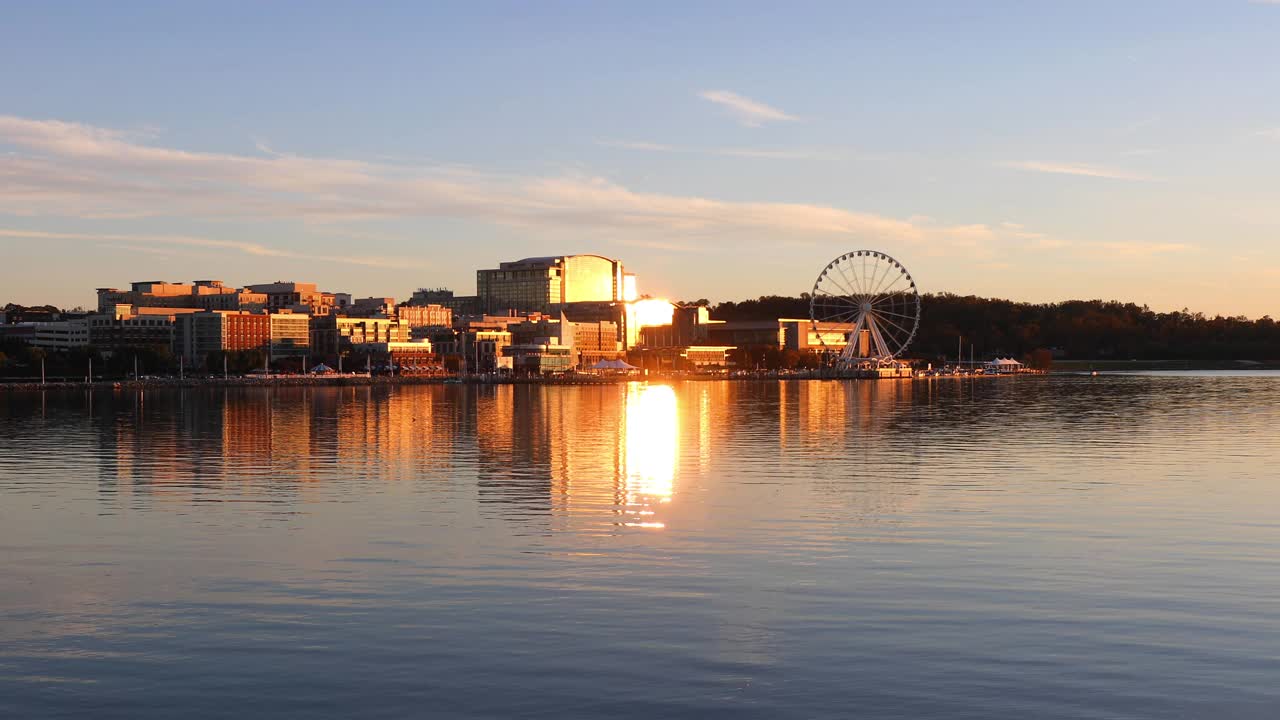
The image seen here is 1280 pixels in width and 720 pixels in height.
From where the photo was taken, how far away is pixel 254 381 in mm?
180750

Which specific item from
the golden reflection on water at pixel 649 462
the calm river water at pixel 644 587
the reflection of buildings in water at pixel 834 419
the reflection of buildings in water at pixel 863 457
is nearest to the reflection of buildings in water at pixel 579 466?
the golden reflection on water at pixel 649 462

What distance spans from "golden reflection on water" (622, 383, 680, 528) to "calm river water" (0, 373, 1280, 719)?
310 millimetres

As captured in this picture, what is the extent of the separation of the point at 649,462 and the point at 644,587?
2386cm

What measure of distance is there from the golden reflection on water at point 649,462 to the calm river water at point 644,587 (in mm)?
310

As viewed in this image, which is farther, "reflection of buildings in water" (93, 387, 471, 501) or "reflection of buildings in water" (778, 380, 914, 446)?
"reflection of buildings in water" (778, 380, 914, 446)

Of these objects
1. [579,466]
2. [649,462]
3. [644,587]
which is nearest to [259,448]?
[579,466]

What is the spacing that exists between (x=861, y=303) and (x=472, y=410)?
116511 mm

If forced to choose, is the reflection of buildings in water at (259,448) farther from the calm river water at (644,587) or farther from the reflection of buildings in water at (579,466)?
the reflection of buildings in water at (579,466)

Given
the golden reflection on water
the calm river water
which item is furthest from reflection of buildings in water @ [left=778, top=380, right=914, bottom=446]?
the calm river water

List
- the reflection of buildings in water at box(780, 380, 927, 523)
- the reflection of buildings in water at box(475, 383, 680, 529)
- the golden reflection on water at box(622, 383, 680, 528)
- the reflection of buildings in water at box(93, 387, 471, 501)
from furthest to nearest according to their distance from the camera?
1. the reflection of buildings in water at box(93, 387, 471, 501)
2. the reflection of buildings in water at box(780, 380, 927, 523)
3. the golden reflection on water at box(622, 383, 680, 528)
4. the reflection of buildings in water at box(475, 383, 680, 529)

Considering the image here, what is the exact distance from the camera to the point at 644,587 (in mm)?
20516

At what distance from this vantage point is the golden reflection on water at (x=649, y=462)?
3138 cm

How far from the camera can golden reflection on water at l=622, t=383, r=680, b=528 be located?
31.4 metres

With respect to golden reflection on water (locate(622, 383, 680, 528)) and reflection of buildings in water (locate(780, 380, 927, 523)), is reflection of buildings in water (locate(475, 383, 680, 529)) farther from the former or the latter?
reflection of buildings in water (locate(780, 380, 927, 523))
